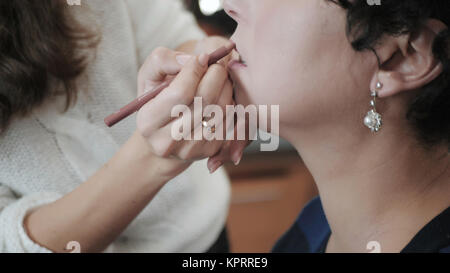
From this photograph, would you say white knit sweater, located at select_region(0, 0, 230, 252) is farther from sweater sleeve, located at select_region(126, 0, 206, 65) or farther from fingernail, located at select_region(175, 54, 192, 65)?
fingernail, located at select_region(175, 54, 192, 65)

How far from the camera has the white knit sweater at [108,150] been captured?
66 centimetres

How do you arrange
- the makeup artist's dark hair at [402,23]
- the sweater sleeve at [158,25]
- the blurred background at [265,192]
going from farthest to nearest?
the blurred background at [265,192], the sweater sleeve at [158,25], the makeup artist's dark hair at [402,23]

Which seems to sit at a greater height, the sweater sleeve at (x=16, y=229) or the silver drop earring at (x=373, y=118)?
the silver drop earring at (x=373, y=118)

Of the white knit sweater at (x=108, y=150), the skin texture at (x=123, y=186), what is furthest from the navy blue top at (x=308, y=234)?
the skin texture at (x=123, y=186)

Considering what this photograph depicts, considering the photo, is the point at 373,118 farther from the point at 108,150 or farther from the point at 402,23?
the point at 108,150

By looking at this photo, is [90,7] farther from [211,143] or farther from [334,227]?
[334,227]

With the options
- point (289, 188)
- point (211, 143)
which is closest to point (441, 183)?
point (211, 143)

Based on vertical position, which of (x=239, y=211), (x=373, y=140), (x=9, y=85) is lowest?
(x=239, y=211)

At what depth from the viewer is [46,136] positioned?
68 cm

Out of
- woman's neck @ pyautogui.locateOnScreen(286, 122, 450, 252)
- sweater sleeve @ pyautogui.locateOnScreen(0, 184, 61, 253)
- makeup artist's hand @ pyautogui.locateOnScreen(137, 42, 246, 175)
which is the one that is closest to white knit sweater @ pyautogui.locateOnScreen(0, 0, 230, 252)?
sweater sleeve @ pyautogui.locateOnScreen(0, 184, 61, 253)

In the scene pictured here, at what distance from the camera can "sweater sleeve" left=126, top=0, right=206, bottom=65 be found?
2.51ft

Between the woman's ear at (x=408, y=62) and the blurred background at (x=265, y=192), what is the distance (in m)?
0.49

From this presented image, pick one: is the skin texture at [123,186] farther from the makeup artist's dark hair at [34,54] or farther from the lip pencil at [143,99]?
the makeup artist's dark hair at [34,54]
